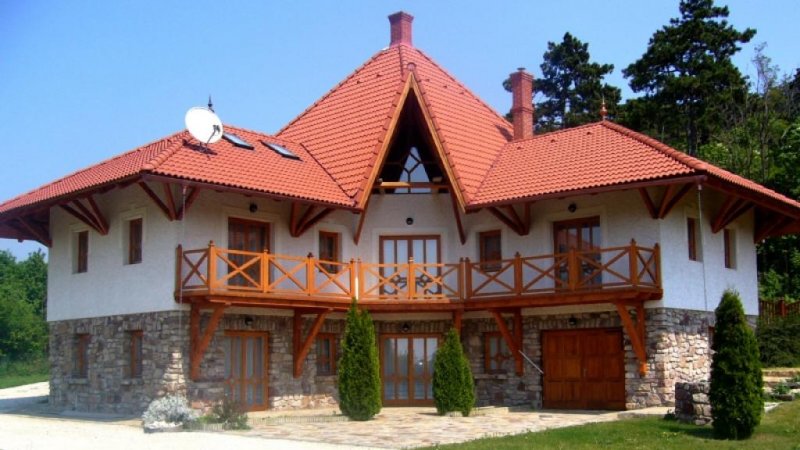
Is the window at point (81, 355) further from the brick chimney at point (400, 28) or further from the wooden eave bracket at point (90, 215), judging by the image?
the brick chimney at point (400, 28)

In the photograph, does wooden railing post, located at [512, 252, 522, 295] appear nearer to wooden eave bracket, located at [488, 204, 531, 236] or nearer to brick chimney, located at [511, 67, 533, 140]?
wooden eave bracket, located at [488, 204, 531, 236]

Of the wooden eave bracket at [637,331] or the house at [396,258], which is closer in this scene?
the wooden eave bracket at [637,331]

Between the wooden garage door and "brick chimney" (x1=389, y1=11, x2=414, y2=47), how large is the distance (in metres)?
11.0

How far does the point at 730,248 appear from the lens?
25062 mm

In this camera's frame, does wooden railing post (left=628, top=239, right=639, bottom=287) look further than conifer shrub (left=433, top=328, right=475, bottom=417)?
No

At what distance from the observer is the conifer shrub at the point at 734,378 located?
15.5m

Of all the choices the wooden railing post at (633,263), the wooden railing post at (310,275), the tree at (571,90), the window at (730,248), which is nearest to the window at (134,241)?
the wooden railing post at (310,275)

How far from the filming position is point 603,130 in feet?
81.9

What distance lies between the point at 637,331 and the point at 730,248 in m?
5.36

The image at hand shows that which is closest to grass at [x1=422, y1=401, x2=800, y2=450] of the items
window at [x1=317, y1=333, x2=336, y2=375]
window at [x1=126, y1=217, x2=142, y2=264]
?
window at [x1=317, y1=333, x2=336, y2=375]

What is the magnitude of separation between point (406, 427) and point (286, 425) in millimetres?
2491

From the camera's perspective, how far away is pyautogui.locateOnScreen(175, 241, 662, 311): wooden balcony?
2069 cm

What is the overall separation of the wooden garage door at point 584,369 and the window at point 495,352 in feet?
3.88

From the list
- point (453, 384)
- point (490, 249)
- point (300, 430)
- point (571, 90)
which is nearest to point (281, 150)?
point (490, 249)
